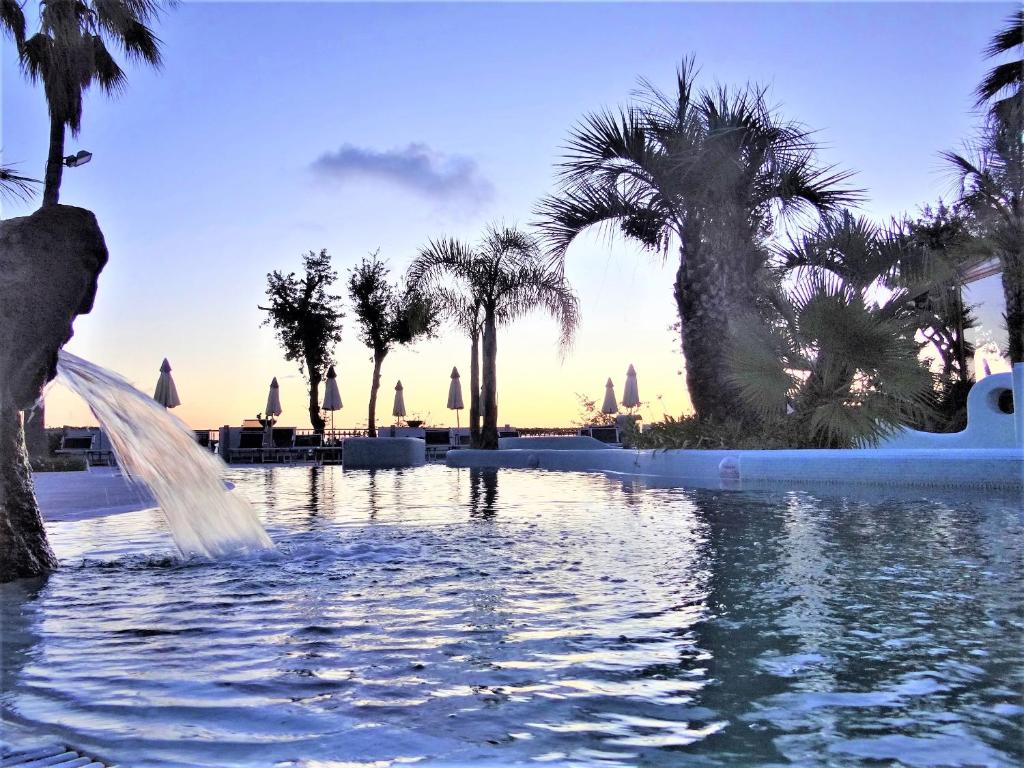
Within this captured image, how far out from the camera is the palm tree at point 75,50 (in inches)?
527

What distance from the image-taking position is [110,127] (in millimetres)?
14555

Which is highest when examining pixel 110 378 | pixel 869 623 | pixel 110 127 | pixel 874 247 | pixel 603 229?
pixel 110 127

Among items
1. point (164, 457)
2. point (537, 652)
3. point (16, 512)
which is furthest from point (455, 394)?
point (537, 652)

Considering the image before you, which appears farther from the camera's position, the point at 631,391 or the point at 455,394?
the point at 455,394

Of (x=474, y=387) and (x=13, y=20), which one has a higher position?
(x=13, y=20)

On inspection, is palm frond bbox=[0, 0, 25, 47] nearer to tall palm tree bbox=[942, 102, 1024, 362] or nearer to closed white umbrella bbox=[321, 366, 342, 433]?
closed white umbrella bbox=[321, 366, 342, 433]

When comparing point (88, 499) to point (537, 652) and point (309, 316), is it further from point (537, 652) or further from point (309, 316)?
point (309, 316)

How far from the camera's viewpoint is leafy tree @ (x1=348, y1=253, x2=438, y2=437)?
2625cm

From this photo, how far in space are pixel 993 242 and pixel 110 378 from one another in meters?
15.2

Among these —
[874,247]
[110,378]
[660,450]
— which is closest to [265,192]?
[660,450]

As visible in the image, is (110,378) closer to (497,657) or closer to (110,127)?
(497,657)

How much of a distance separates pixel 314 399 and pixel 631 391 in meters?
10.9

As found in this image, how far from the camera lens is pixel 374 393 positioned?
2630 centimetres

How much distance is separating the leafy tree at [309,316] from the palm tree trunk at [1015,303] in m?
20.2
